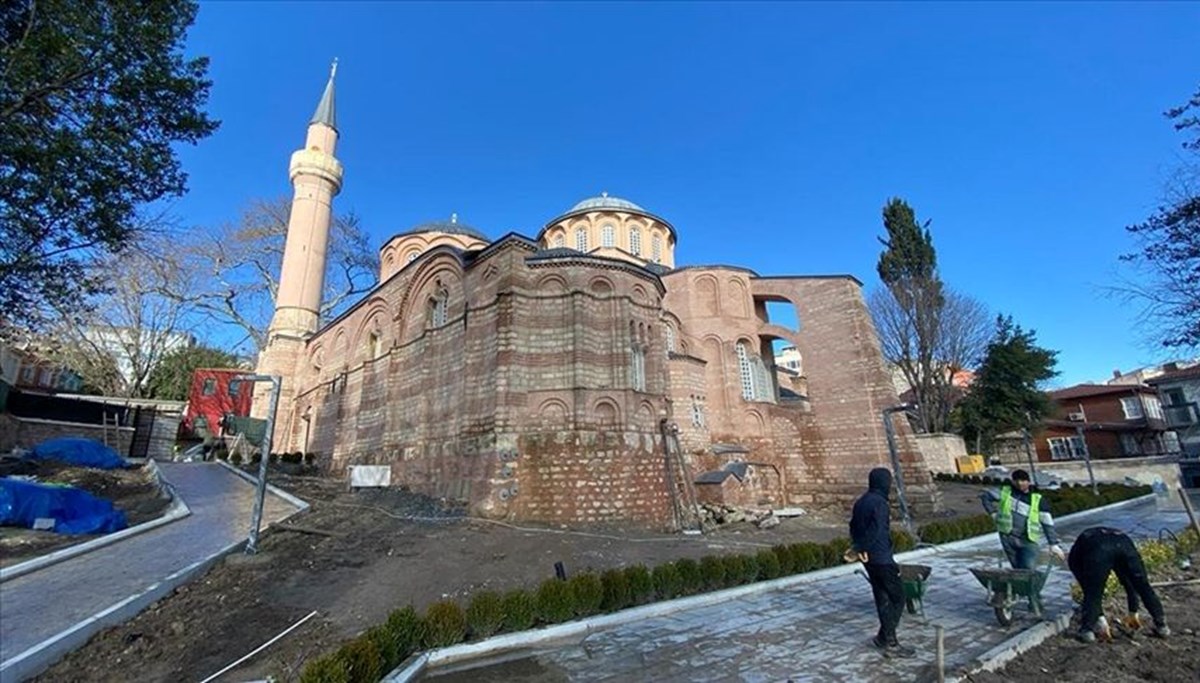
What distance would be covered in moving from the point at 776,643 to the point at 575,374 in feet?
31.0

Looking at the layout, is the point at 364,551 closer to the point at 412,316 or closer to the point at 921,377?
the point at 412,316

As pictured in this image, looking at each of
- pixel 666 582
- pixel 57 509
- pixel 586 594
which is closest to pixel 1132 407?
pixel 666 582

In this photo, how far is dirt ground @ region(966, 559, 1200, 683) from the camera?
13.6ft

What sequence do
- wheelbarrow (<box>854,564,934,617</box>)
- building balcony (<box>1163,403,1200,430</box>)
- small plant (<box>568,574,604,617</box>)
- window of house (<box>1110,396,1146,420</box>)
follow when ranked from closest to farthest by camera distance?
wheelbarrow (<box>854,564,934,617</box>) < small plant (<box>568,574,604,617</box>) < building balcony (<box>1163,403,1200,430</box>) < window of house (<box>1110,396,1146,420</box>)

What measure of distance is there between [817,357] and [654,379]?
30.6 ft

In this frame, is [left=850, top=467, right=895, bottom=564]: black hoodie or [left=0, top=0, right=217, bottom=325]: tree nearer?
[left=850, top=467, right=895, bottom=564]: black hoodie

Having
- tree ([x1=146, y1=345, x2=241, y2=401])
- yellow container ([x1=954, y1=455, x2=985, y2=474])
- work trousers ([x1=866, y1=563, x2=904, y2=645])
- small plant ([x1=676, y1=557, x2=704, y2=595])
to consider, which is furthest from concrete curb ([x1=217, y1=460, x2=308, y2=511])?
yellow container ([x1=954, y1=455, x2=985, y2=474])

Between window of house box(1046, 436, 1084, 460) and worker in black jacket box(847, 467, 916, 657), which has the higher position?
window of house box(1046, 436, 1084, 460)

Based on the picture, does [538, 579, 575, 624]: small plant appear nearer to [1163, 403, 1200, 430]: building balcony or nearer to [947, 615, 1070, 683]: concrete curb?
[947, 615, 1070, 683]: concrete curb

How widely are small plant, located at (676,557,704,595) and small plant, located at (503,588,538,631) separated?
2.11 meters

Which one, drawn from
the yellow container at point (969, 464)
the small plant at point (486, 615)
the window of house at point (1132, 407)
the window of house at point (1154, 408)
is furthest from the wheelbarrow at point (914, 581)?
the window of house at point (1154, 408)

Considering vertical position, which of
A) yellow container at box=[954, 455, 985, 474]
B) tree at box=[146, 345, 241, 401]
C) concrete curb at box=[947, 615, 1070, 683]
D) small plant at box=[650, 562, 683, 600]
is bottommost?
concrete curb at box=[947, 615, 1070, 683]

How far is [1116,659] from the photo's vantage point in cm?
448

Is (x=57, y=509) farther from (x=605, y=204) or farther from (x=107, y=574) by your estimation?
(x=605, y=204)
